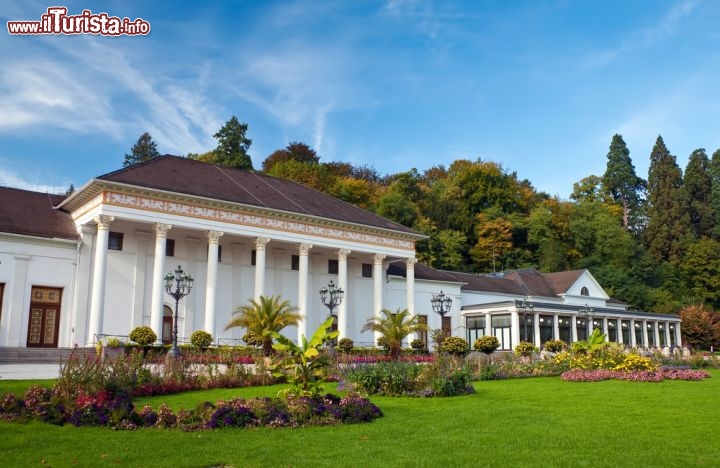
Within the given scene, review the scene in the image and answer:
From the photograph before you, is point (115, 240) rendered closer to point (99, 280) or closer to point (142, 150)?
point (99, 280)

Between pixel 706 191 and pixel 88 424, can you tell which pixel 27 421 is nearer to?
pixel 88 424

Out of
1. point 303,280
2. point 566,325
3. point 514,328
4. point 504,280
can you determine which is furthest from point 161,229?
point 566,325

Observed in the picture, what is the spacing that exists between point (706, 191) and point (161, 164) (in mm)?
66419

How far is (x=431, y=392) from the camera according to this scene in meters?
16.1

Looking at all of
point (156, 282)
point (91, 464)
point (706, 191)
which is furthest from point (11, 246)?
point (706, 191)

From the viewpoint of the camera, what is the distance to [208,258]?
35.5m

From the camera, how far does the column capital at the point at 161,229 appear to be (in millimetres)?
32578

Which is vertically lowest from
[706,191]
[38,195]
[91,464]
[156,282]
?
[91,464]

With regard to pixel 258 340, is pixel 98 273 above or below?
above

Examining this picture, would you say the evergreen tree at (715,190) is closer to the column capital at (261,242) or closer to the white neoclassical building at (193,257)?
the white neoclassical building at (193,257)

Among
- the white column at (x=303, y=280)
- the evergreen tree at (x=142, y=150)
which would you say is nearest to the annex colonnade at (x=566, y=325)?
the white column at (x=303, y=280)

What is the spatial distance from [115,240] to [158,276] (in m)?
3.87

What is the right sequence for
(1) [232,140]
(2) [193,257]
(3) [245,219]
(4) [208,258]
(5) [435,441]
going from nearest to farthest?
(5) [435,441], (4) [208,258], (3) [245,219], (2) [193,257], (1) [232,140]

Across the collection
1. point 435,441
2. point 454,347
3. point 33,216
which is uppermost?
point 33,216
